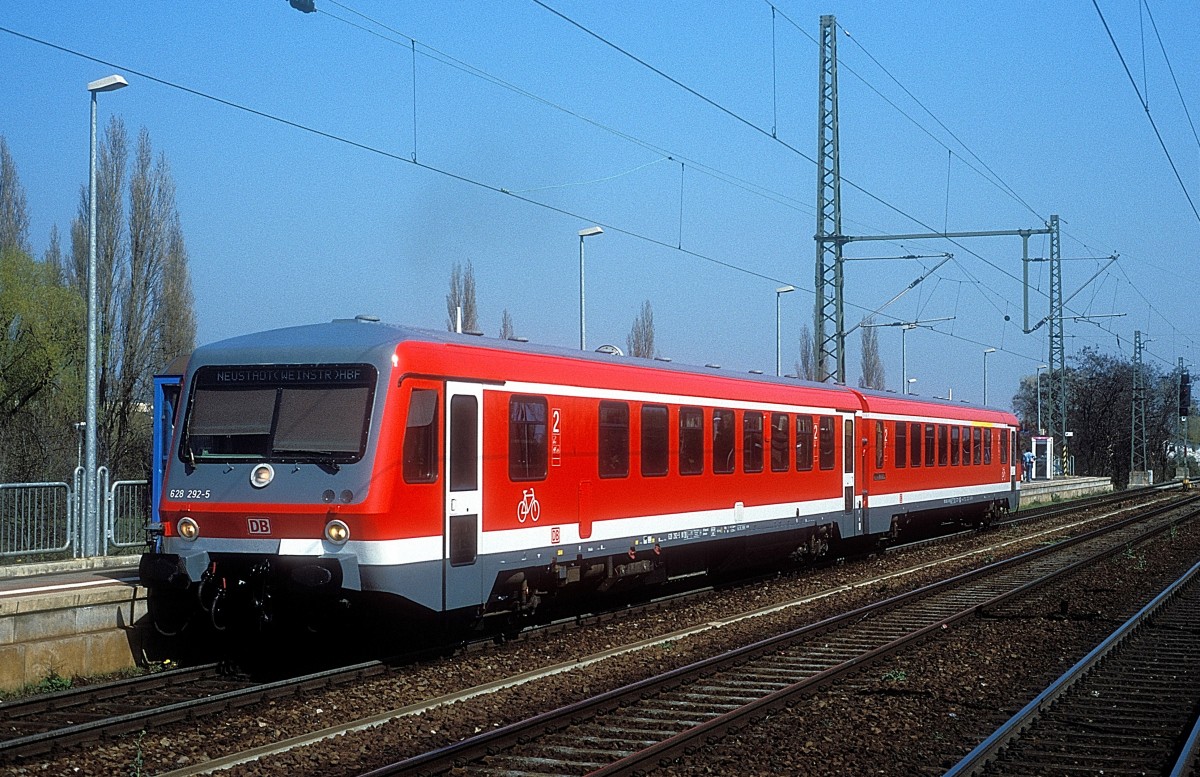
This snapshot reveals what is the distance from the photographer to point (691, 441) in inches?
675

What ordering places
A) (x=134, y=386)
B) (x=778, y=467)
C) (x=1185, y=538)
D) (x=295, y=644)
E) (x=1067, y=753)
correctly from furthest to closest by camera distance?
(x=134, y=386), (x=1185, y=538), (x=778, y=467), (x=295, y=644), (x=1067, y=753)

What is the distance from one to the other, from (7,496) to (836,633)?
1072cm

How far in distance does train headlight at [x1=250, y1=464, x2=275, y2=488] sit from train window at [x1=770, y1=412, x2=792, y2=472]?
9.70 m

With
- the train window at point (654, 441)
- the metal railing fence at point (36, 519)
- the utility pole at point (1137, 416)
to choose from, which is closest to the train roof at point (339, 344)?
the train window at point (654, 441)

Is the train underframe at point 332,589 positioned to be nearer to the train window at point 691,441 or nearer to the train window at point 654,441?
the train window at point 654,441

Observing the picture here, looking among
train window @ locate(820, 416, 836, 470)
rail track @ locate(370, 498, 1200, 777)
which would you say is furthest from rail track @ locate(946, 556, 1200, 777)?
train window @ locate(820, 416, 836, 470)

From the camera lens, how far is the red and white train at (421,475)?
1151 cm

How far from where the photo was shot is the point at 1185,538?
3027 cm

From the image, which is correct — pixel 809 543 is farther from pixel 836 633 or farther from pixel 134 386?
pixel 134 386

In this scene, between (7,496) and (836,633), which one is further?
(7,496)

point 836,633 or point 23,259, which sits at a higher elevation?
point 23,259

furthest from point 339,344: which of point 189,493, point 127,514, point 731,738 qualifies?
point 127,514

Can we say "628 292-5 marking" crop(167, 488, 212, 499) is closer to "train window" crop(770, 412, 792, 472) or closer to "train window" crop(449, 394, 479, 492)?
"train window" crop(449, 394, 479, 492)

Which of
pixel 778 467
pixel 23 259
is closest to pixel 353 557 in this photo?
pixel 778 467
